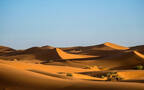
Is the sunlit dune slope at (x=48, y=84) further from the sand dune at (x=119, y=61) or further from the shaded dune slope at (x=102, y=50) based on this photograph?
the shaded dune slope at (x=102, y=50)

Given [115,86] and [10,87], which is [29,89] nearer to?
[10,87]

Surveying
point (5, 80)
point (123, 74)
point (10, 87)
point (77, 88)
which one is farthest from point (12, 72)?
point (123, 74)

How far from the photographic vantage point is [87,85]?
594 centimetres

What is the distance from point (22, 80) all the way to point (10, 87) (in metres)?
0.57

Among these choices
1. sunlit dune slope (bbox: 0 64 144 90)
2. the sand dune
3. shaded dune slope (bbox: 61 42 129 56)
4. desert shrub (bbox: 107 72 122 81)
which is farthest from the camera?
shaded dune slope (bbox: 61 42 129 56)

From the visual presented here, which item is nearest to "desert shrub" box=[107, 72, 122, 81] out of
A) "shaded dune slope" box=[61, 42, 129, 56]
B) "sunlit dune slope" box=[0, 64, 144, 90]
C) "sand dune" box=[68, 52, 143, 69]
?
"sunlit dune slope" box=[0, 64, 144, 90]

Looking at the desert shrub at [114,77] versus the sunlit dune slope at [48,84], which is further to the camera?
the desert shrub at [114,77]

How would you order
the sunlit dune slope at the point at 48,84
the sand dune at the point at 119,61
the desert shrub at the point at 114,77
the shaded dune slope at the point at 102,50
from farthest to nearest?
1. the shaded dune slope at the point at 102,50
2. the sand dune at the point at 119,61
3. the desert shrub at the point at 114,77
4. the sunlit dune slope at the point at 48,84

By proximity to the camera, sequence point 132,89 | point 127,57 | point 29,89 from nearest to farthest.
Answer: point 132,89, point 29,89, point 127,57

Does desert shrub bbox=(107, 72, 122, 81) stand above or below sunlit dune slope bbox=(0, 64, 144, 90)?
below

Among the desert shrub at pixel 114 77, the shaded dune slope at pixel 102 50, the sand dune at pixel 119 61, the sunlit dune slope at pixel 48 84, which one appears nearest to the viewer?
the sunlit dune slope at pixel 48 84

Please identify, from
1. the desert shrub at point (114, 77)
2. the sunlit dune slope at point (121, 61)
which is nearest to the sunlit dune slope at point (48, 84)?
the desert shrub at point (114, 77)

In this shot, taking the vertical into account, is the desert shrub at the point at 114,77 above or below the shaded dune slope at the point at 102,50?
below

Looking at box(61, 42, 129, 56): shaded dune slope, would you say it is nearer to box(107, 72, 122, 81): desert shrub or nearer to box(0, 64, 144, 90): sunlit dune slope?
box(107, 72, 122, 81): desert shrub
